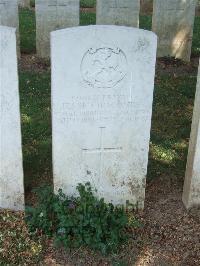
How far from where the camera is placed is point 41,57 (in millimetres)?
9570

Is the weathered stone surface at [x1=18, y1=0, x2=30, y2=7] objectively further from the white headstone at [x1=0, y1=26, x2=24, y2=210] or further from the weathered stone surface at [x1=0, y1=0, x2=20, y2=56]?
the white headstone at [x1=0, y1=26, x2=24, y2=210]

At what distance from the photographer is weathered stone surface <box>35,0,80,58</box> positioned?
9.07 m

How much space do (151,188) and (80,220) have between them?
1.29 meters

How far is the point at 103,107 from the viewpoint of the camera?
4340mm

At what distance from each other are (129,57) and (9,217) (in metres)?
2.01

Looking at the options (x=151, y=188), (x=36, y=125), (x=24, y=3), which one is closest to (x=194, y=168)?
(x=151, y=188)

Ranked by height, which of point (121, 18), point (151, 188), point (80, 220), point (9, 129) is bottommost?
point (151, 188)

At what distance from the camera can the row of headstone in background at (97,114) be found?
409 centimetres

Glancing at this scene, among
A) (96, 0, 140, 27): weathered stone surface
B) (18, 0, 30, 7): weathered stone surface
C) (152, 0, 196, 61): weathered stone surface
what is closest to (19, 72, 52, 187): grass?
(96, 0, 140, 27): weathered stone surface

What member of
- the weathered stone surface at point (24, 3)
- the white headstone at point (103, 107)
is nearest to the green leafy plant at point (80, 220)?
the white headstone at point (103, 107)

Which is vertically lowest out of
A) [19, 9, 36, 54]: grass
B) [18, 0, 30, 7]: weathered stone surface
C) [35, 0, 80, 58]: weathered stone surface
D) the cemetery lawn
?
the cemetery lawn

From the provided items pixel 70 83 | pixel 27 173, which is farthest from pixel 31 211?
pixel 70 83

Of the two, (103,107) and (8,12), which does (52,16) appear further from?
(103,107)

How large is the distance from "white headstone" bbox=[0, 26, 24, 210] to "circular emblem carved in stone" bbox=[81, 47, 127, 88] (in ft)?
2.16
